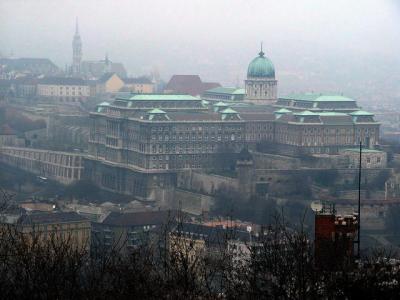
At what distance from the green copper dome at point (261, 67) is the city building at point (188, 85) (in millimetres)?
7144

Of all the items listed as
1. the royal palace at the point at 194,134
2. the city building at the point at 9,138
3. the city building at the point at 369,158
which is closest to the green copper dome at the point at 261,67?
the royal palace at the point at 194,134

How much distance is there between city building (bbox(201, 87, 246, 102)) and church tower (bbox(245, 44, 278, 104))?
2.33 ft

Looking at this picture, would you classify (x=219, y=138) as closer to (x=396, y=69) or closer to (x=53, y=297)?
(x=396, y=69)

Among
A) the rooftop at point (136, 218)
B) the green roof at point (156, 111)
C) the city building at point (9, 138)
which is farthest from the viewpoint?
the city building at point (9, 138)

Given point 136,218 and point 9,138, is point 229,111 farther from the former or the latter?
point 136,218

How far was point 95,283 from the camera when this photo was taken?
12492 millimetres

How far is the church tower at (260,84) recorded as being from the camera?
57531 mm

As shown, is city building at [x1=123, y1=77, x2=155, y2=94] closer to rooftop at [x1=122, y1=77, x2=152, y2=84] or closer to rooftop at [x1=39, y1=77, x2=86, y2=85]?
rooftop at [x1=122, y1=77, x2=152, y2=84]

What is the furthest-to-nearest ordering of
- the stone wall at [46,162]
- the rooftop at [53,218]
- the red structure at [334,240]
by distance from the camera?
the stone wall at [46,162] < the rooftop at [53,218] < the red structure at [334,240]

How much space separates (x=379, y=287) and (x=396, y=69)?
49619 mm

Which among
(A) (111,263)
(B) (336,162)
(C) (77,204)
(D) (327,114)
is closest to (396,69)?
(D) (327,114)

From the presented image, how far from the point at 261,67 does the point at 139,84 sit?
1760cm

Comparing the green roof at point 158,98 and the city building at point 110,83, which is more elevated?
the green roof at point 158,98

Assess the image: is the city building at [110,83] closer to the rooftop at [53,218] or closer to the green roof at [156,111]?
the green roof at [156,111]
